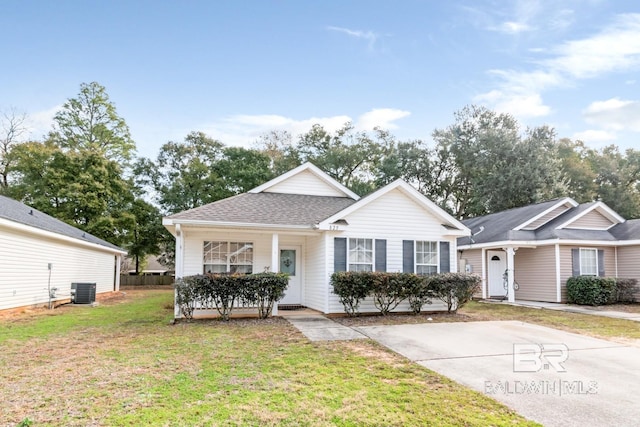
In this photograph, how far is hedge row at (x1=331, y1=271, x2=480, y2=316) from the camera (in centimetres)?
1078

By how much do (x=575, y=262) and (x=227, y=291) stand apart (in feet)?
44.9

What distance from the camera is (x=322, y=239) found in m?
11.9

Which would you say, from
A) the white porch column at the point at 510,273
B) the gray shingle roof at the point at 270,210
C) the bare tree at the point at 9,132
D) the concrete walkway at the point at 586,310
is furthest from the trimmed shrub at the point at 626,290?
the bare tree at the point at 9,132

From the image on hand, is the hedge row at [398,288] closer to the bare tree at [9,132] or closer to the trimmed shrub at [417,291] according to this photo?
the trimmed shrub at [417,291]

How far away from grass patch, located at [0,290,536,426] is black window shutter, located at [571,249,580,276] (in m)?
12.3

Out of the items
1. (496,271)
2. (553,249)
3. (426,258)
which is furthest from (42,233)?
(553,249)

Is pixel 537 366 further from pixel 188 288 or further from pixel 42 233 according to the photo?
pixel 42 233

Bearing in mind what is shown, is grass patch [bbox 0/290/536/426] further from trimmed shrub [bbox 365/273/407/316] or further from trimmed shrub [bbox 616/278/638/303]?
trimmed shrub [bbox 616/278/638/303]

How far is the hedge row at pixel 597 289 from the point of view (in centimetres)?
1453

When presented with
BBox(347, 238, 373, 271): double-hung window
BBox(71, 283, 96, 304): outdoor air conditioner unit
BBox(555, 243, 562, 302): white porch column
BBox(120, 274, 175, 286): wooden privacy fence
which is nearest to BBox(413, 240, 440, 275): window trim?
BBox(347, 238, 373, 271): double-hung window

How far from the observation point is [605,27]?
37.2ft

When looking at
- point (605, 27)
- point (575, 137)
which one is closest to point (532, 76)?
point (605, 27)

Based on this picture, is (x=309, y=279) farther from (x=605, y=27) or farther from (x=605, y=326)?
(x=605, y=27)

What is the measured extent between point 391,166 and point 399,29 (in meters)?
20.0
